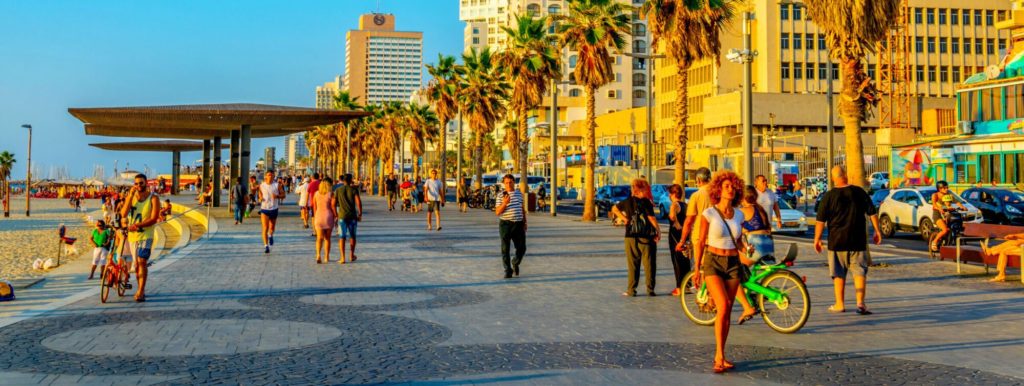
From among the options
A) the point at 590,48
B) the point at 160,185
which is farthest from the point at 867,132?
the point at 160,185

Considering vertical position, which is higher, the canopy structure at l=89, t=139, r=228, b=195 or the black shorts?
the canopy structure at l=89, t=139, r=228, b=195

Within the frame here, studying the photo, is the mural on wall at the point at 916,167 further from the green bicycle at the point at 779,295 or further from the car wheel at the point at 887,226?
the green bicycle at the point at 779,295

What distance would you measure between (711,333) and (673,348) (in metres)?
0.97

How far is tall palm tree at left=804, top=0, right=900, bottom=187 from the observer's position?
16688 mm

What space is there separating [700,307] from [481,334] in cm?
231

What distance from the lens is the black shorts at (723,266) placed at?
275 inches

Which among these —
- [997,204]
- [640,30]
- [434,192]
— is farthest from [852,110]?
[640,30]

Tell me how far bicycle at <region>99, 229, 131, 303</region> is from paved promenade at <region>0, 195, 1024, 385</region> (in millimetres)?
327

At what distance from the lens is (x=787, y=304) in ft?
26.8

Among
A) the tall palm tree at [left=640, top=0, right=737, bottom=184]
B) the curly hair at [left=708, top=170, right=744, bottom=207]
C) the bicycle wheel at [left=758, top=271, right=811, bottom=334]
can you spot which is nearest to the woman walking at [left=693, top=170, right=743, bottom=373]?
the curly hair at [left=708, top=170, right=744, bottom=207]

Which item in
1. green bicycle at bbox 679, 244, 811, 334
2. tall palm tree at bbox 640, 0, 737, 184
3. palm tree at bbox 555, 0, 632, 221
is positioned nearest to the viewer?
green bicycle at bbox 679, 244, 811, 334

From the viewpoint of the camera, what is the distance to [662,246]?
20266mm

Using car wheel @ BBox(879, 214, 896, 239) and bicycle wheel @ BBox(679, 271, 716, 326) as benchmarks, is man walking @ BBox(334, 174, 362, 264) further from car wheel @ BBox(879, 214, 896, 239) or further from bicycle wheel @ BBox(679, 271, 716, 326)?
car wheel @ BBox(879, 214, 896, 239)

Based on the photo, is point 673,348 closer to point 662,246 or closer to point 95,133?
point 662,246
